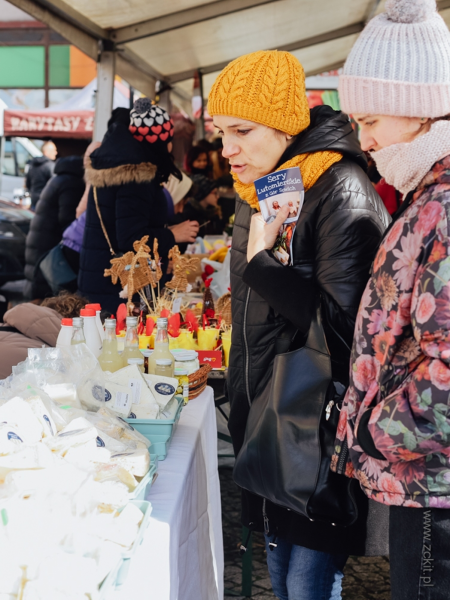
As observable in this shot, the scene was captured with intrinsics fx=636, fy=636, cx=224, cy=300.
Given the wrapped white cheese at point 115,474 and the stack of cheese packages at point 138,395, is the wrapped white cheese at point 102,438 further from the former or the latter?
the stack of cheese packages at point 138,395

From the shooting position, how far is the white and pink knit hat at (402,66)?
1.22m

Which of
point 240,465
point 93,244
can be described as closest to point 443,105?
point 240,465

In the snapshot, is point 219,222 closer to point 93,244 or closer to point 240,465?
point 93,244

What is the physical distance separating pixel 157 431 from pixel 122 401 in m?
0.12

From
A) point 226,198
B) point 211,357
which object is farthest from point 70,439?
point 226,198

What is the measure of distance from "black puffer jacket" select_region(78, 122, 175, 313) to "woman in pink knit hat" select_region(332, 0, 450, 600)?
2361 millimetres

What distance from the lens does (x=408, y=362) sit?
46.0 inches

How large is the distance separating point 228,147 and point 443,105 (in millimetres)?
679

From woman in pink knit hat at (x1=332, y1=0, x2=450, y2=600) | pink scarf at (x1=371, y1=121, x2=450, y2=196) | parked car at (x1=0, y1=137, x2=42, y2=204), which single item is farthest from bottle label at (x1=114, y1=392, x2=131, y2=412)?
parked car at (x1=0, y1=137, x2=42, y2=204)

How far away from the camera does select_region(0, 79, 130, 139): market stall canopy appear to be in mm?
10422

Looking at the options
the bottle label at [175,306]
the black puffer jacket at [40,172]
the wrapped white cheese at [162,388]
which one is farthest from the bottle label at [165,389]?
the black puffer jacket at [40,172]

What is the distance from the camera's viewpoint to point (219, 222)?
6863 millimetres

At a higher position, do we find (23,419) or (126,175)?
(126,175)

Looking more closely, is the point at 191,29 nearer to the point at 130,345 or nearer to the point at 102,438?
the point at 130,345
